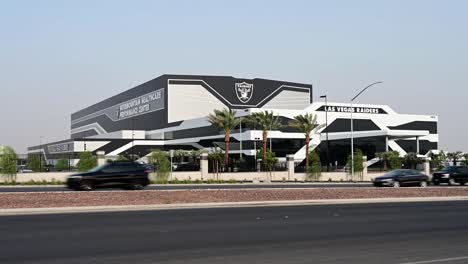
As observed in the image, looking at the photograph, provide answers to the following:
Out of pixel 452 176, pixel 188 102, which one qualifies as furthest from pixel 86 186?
pixel 188 102

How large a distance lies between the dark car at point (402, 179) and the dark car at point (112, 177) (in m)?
17.0

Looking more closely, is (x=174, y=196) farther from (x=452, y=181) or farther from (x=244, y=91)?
(x=244, y=91)

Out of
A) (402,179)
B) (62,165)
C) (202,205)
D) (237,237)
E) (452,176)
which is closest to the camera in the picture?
(237,237)

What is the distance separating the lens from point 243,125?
10812 centimetres

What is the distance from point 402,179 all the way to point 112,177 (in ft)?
66.9

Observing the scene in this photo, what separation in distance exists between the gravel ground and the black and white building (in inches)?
2632

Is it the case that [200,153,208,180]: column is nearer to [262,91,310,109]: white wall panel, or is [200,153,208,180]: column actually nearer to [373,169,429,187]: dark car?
[373,169,429,187]: dark car

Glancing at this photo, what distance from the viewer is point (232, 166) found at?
2687 inches

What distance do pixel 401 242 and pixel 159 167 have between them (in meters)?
38.6

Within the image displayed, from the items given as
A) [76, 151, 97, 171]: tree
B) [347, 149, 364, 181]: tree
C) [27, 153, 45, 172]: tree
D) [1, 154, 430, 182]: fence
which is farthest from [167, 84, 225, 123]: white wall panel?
[76, 151, 97, 171]: tree

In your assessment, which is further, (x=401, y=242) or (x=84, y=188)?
(x=84, y=188)

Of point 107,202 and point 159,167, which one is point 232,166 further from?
point 107,202

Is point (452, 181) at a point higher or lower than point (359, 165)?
lower

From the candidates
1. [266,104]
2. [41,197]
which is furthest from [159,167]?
[266,104]
